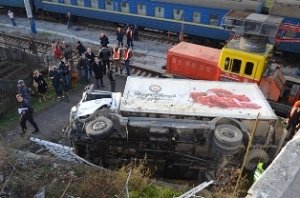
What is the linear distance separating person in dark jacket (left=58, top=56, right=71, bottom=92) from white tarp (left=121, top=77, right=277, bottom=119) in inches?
140

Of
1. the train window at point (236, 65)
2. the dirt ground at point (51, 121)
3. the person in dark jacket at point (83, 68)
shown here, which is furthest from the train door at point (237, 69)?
the dirt ground at point (51, 121)

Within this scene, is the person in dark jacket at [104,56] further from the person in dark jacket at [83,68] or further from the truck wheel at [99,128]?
the truck wheel at [99,128]

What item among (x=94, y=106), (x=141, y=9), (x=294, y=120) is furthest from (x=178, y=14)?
(x=94, y=106)

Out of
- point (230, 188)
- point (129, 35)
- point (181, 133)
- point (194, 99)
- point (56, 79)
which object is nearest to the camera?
point (230, 188)

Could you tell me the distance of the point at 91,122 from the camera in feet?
30.3

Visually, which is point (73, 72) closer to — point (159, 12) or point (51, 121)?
point (51, 121)

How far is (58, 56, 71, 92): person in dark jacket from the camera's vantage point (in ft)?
42.9

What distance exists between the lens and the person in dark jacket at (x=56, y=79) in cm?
1276

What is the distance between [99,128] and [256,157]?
4.27 meters

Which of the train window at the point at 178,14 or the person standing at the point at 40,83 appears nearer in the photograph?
the person standing at the point at 40,83

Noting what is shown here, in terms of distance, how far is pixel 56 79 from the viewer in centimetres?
1291

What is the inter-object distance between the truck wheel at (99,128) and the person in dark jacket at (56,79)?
429cm

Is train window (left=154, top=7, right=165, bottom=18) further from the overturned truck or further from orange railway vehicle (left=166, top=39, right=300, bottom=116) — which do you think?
the overturned truck

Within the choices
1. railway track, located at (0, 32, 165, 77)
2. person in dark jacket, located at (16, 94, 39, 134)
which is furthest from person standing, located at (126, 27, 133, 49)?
person in dark jacket, located at (16, 94, 39, 134)
